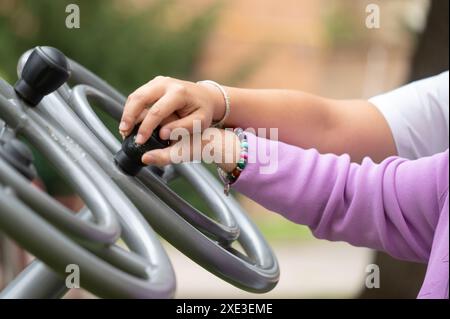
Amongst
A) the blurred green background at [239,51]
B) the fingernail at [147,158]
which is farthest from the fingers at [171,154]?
the blurred green background at [239,51]

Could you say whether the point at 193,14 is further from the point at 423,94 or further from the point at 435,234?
the point at 435,234

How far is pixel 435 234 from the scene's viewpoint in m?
0.81

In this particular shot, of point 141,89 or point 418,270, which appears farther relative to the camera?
point 418,270

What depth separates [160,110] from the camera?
2.23 ft

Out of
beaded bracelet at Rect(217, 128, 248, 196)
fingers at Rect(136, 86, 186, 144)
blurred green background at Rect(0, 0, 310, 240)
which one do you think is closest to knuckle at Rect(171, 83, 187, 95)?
fingers at Rect(136, 86, 186, 144)

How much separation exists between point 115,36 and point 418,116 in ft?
9.16

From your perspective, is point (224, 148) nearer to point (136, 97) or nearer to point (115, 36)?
point (136, 97)

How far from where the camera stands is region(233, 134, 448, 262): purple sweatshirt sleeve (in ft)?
2.75

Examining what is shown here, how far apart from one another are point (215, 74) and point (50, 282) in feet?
11.1

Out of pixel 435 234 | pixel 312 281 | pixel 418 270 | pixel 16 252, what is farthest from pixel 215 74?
pixel 435 234

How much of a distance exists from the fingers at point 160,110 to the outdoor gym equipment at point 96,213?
0.01m

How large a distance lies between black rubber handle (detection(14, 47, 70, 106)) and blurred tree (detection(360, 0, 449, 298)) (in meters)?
1.39

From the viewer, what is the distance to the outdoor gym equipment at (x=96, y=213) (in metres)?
0.45
